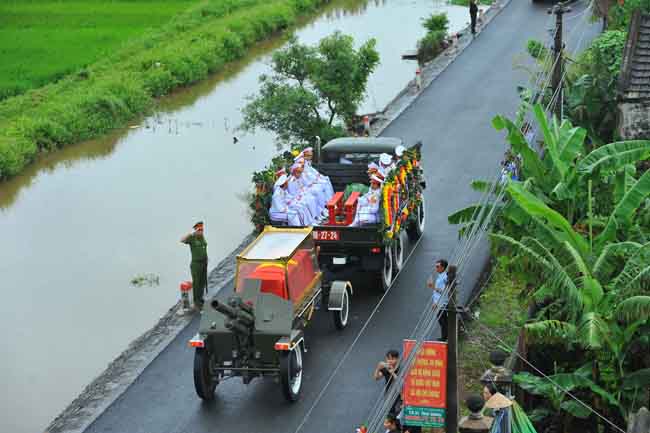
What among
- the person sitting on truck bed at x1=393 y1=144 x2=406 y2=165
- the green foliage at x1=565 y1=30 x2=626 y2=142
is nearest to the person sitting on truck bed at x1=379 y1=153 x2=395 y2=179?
the person sitting on truck bed at x1=393 y1=144 x2=406 y2=165

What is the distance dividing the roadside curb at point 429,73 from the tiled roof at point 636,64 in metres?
8.75

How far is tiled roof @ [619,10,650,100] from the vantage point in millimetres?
21906

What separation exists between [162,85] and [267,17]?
11273 mm

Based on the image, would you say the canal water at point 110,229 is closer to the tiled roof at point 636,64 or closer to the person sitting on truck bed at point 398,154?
the person sitting on truck bed at point 398,154

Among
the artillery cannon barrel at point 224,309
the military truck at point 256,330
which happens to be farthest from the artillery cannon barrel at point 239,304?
the artillery cannon barrel at point 224,309

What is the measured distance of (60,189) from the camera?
3011 cm

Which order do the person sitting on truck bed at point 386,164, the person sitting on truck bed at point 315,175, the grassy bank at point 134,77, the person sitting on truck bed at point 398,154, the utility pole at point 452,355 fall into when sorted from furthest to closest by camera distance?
the grassy bank at point 134,77
the person sitting on truck bed at point 398,154
the person sitting on truck bed at point 315,175
the person sitting on truck bed at point 386,164
the utility pole at point 452,355

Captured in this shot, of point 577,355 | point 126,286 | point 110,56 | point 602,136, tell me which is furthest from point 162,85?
point 577,355

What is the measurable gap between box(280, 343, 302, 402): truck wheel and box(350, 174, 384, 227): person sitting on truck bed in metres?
3.43

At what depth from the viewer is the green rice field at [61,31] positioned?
40.8 meters

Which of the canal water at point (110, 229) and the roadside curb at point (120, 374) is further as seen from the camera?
the canal water at point (110, 229)

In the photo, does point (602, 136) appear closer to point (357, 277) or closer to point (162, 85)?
point (357, 277)

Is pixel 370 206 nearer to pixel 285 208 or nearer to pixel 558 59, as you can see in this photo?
pixel 285 208

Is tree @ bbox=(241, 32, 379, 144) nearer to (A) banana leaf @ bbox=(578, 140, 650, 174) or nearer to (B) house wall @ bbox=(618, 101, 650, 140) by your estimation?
(B) house wall @ bbox=(618, 101, 650, 140)
